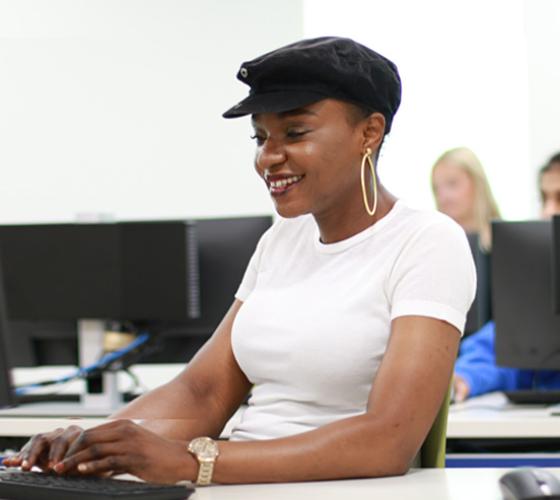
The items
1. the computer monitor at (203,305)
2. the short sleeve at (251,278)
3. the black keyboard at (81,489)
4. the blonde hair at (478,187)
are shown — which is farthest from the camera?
the blonde hair at (478,187)

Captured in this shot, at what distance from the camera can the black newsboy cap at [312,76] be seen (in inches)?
70.4

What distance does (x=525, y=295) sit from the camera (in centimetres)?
326

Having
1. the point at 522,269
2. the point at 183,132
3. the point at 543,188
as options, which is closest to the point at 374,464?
the point at 522,269

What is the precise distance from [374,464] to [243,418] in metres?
0.36

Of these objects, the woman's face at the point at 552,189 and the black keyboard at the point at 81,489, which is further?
the woman's face at the point at 552,189

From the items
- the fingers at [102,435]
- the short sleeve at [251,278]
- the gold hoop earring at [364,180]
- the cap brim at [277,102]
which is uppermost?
the cap brim at [277,102]

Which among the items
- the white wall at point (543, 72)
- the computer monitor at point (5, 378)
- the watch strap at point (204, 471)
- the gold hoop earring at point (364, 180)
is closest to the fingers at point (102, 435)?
the watch strap at point (204, 471)

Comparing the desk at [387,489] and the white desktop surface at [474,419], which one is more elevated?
the desk at [387,489]

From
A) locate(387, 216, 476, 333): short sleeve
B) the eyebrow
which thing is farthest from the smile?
locate(387, 216, 476, 333): short sleeve

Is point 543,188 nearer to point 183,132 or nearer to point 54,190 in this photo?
point 183,132

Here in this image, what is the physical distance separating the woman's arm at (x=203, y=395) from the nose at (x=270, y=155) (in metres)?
0.29

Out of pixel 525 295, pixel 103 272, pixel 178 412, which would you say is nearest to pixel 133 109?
Answer: pixel 103 272

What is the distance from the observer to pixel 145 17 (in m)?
6.31

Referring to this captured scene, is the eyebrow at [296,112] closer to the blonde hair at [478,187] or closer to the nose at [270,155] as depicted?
the nose at [270,155]
